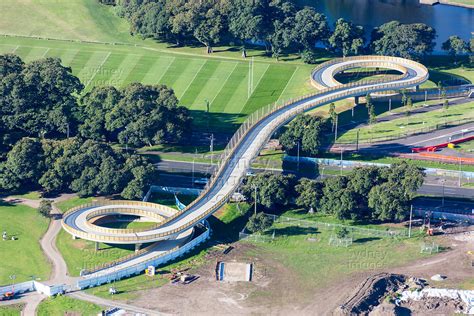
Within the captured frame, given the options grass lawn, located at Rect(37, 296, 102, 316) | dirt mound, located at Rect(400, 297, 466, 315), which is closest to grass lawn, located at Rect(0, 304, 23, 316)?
grass lawn, located at Rect(37, 296, 102, 316)

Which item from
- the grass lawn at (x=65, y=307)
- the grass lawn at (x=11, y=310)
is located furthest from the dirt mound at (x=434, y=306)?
the grass lawn at (x=11, y=310)

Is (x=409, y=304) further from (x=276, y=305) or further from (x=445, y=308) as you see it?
(x=276, y=305)

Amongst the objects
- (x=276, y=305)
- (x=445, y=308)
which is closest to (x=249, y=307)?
(x=276, y=305)

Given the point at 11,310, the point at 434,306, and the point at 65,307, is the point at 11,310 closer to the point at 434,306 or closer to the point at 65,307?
the point at 65,307

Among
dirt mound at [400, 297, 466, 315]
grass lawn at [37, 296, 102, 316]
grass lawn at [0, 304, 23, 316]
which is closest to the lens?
grass lawn at [0, 304, 23, 316]

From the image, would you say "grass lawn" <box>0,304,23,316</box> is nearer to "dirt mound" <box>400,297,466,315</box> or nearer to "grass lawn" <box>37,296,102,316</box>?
"grass lawn" <box>37,296,102,316</box>

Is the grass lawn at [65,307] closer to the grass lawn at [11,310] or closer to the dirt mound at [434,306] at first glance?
the grass lawn at [11,310]
